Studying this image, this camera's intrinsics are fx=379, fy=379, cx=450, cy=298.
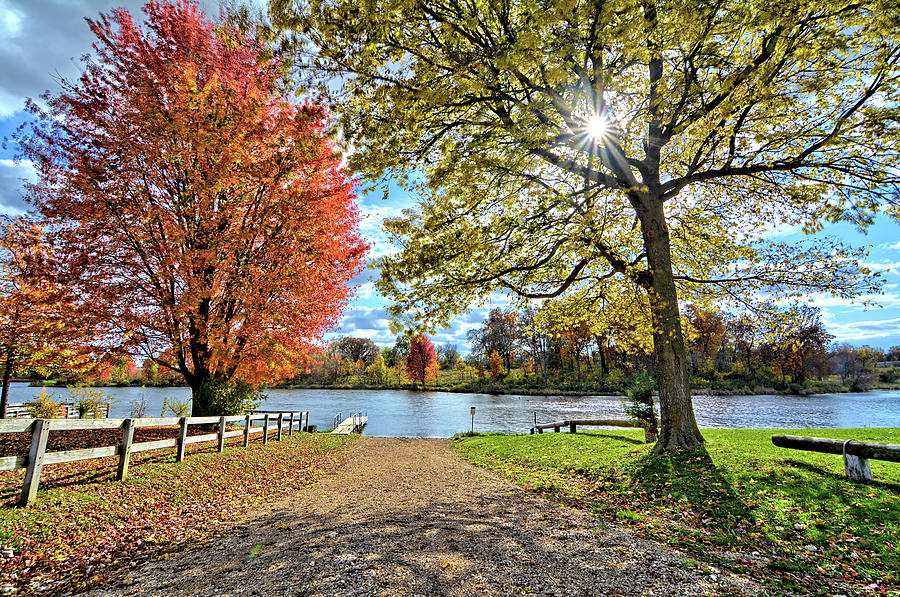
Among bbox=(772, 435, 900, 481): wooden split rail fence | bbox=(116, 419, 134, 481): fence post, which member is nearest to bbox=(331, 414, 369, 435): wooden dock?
bbox=(116, 419, 134, 481): fence post

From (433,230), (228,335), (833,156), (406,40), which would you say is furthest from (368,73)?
(833,156)

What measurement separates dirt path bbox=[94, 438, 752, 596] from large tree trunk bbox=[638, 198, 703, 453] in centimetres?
405

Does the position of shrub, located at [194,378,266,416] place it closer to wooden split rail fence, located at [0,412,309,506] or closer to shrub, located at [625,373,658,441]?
wooden split rail fence, located at [0,412,309,506]

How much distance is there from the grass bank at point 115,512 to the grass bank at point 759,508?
5516 mm

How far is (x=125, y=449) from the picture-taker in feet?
21.9

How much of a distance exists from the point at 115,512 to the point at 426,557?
15.3ft

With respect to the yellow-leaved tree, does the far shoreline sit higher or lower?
lower

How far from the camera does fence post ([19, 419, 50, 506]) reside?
5.08 m

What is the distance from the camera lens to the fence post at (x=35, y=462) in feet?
16.7

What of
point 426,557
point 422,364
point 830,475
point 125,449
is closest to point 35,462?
point 125,449

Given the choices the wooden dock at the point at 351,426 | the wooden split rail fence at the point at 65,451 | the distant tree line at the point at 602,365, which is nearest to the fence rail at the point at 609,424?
the wooden dock at the point at 351,426

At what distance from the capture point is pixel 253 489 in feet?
A: 24.6

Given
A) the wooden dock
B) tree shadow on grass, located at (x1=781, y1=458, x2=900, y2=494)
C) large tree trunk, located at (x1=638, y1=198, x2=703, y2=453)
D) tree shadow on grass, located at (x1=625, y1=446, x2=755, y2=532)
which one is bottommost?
the wooden dock

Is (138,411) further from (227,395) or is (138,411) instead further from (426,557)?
(426,557)
